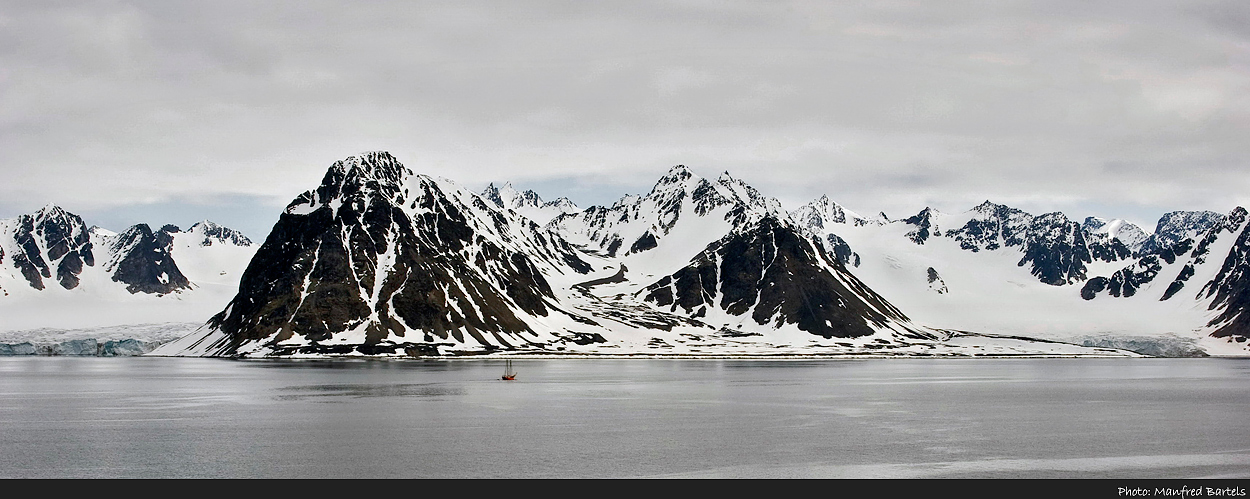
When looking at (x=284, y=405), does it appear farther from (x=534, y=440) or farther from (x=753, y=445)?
(x=753, y=445)

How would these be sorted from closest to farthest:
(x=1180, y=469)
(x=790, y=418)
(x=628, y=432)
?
1. (x=1180, y=469)
2. (x=628, y=432)
3. (x=790, y=418)

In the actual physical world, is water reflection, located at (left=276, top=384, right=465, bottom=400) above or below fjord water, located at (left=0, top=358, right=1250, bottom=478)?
below

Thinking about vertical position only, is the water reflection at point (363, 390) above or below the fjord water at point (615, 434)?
below

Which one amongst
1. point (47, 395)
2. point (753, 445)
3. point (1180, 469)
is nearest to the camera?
point (1180, 469)

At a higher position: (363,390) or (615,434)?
(615,434)

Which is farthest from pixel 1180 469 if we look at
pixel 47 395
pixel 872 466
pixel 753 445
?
pixel 47 395

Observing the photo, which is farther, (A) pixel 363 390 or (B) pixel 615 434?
(A) pixel 363 390

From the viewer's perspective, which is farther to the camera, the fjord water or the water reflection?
the water reflection

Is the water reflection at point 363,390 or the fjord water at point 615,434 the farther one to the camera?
the water reflection at point 363,390
